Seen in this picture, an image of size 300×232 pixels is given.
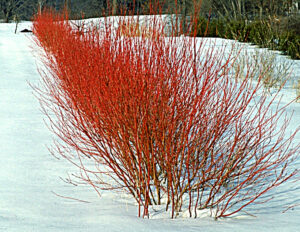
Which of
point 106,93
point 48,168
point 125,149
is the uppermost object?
point 106,93

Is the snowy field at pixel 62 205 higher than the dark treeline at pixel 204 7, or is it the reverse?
the dark treeline at pixel 204 7

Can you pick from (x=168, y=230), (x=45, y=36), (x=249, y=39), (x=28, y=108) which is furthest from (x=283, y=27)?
(x=168, y=230)

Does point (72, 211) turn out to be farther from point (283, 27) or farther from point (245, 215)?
point (283, 27)

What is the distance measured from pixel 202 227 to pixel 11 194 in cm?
138

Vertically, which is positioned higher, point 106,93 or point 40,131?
point 106,93

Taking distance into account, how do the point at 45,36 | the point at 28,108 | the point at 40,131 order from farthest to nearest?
1. the point at 45,36
2. the point at 28,108
3. the point at 40,131

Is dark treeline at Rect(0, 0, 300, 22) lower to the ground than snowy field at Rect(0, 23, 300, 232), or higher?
higher

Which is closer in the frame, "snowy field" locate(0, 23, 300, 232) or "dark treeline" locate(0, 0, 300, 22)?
"snowy field" locate(0, 23, 300, 232)

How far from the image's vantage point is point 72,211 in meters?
2.67

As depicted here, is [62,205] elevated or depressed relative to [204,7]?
depressed

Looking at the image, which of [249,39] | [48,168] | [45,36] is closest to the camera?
[48,168]

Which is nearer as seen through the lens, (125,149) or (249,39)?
(125,149)

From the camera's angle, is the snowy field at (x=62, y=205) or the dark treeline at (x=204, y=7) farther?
the dark treeline at (x=204, y=7)

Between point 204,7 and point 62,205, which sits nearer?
point 62,205
